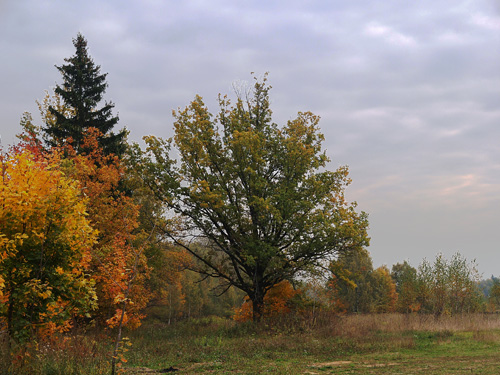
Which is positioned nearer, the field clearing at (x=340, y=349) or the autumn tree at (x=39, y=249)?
the autumn tree at (x=39, y=249)

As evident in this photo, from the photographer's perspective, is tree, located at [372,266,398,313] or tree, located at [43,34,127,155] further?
tree, located at [372,266,398,313]

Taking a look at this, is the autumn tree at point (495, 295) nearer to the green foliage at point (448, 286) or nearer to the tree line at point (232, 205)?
the green foliage at point (448, 286)

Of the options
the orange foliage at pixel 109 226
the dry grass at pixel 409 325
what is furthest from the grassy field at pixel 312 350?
the orange foliage at pixel 109 226

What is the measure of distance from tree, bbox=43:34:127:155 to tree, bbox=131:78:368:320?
626 centimetres

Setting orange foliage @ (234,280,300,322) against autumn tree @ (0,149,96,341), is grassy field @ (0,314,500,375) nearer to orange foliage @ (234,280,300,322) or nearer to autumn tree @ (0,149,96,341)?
autumn tree @ (0,149,96,341)

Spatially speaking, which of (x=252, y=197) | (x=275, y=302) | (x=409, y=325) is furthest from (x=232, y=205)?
(x=409, y=325)

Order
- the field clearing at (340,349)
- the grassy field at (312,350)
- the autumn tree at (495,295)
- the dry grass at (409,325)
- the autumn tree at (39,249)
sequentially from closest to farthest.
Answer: the autumn tree at (39,249), the grassy field at (312,350), the field clearing at (340,349), the dry grass at (409,325), the autumn tree at (495,295)

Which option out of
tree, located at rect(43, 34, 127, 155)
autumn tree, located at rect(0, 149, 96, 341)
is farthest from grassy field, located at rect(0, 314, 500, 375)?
tree, located at rect(43, 34, 127, 155)

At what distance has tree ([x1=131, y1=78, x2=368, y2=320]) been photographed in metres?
21.7

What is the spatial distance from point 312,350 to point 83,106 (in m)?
22.8

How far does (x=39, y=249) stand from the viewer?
30.1ft

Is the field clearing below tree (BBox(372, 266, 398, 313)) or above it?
above

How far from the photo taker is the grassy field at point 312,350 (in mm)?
9242

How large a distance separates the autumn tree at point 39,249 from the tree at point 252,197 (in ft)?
38.7
